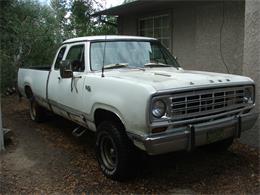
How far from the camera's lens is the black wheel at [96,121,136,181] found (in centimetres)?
429

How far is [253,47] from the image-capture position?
545cm

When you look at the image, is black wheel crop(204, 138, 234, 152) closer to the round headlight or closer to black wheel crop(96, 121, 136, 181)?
black wheel crop(96, 121, 136, 181)

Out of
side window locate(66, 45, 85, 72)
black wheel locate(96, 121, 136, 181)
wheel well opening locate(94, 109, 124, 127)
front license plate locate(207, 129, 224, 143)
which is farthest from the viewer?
side window locate(66, 45, 85, 72)

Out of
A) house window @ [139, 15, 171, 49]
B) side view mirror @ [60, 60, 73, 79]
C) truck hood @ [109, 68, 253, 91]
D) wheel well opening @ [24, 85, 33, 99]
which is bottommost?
wheel well opening @ [24, 85, 33, 99]

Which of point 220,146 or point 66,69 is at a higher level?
point 66,69

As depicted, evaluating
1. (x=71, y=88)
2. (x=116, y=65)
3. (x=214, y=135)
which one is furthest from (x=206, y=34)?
(x=214, y=135)

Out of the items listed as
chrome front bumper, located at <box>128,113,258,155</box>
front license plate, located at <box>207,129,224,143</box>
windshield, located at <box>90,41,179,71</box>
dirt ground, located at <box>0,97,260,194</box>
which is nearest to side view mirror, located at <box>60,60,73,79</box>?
windshield, located at <box>90,41,179,71</box>

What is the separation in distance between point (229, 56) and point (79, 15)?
36.2ft

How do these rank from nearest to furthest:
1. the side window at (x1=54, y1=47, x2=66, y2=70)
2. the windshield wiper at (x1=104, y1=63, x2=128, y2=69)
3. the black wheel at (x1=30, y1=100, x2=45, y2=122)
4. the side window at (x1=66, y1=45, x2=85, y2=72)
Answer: the windshield wiper at (x1=104, y1=63, x2=128, y2=69), the side window at (x1=66, y1=45, x2=85, y2=72), the side window at (x1=54, y1=47, x2=66, y2=70), the black wheel at (x1=30, y1=100, x2=45, y2=122)

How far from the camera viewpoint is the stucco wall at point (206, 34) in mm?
7418

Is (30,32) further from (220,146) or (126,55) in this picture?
(220,146)

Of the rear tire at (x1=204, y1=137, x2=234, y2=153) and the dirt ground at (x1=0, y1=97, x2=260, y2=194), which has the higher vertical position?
the rear tire at (x1=204, y1=137, x2=234, y2=153)

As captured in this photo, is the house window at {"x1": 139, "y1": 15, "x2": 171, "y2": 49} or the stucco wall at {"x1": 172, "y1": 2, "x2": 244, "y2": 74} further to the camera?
the house window at {"x1": 139, "y1": 15, "x2": 171, "y2": 49}

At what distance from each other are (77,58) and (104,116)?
1.46 m
